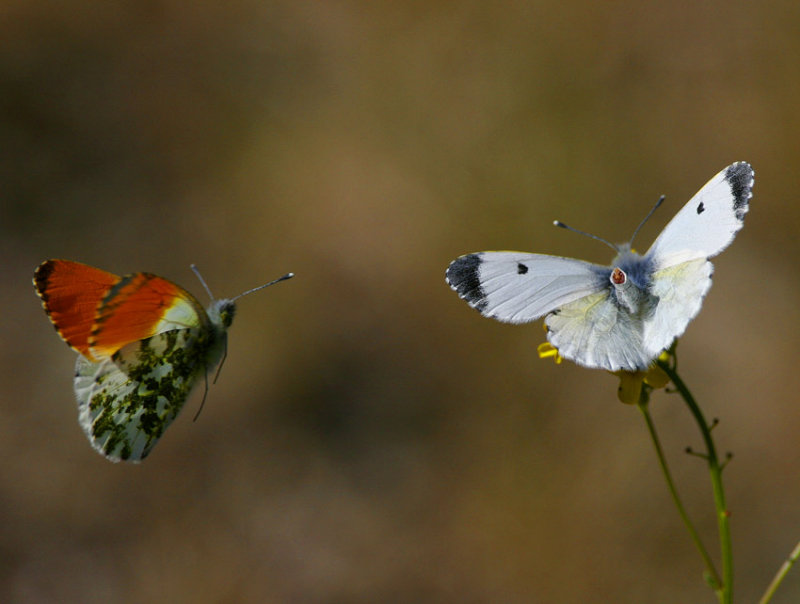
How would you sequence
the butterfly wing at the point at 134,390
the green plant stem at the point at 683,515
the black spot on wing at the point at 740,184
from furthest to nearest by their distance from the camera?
1. the butterfly wing at the point at 134,390
2. the green plant stem at the point at 683,515
3. the black spot on wing at the point at 740,184

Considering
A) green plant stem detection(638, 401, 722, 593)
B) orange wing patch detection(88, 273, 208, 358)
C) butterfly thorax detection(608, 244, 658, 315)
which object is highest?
orange wing patch detection(88, 273, 208, 358)

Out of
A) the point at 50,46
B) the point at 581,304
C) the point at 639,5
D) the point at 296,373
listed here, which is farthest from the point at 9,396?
the point at 639,5

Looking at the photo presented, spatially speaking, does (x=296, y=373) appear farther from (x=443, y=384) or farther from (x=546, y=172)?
(x=546, y=172)

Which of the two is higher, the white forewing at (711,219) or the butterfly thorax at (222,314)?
the butterfly thorax at (222,314)

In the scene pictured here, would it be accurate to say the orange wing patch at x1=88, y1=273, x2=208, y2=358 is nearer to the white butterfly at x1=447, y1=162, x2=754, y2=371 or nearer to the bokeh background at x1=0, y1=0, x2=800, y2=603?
the white butterfly at x1=447, y1=162, x2=754, y2=371

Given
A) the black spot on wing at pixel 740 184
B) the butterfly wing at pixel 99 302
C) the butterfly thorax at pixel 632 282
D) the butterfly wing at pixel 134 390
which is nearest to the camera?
the black spot on wing at pixel 740 184

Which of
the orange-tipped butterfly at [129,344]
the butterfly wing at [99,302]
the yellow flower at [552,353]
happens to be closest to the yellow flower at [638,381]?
the yellow flower at [552,353]

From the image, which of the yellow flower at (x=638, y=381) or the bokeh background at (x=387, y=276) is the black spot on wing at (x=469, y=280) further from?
the bokeh background at (x=387, y=276)

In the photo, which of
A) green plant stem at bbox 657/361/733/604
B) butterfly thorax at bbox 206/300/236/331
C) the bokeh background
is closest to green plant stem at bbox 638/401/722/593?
green plant stem at bbox 657/361/733/604
